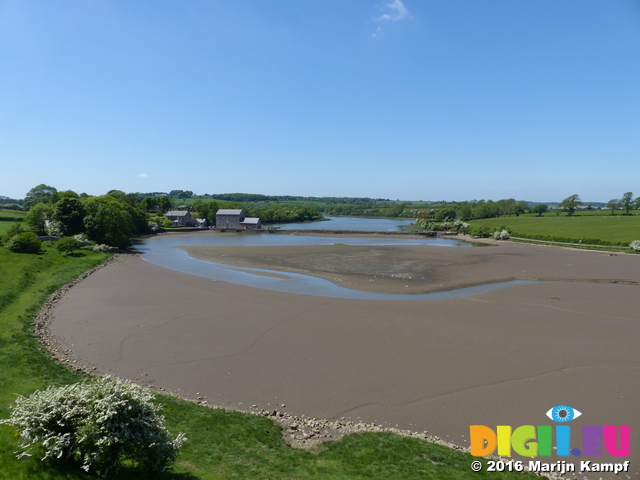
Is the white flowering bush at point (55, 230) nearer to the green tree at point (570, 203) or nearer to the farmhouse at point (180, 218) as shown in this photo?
the farmhouse at point (180, 218)

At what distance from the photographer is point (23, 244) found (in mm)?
38406

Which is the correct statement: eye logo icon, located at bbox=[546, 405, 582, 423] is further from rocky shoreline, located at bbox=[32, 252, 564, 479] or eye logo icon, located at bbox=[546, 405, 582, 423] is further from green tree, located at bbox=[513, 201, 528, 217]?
green tree, located at bbox=[513, 201, 528, 217]

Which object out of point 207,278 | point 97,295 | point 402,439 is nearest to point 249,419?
point 402,439

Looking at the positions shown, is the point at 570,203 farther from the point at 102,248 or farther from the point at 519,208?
the point at 102,248

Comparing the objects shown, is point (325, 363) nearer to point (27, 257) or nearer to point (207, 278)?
point (207, 278)

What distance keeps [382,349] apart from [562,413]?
704 centimetres

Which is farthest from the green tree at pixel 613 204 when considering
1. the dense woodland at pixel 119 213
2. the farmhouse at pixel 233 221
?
the farmhouse at pixel 233 221

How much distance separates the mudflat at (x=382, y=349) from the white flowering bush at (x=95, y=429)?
18.4ft

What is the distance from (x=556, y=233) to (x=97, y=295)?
81.2m

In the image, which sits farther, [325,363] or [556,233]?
[556,233]

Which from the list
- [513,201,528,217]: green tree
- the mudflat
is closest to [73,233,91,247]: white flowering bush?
the mudflat

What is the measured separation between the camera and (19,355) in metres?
14.9

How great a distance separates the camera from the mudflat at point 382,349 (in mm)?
12430

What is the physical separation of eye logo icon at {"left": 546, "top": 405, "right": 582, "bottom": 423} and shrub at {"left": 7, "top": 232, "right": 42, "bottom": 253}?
4659cm
